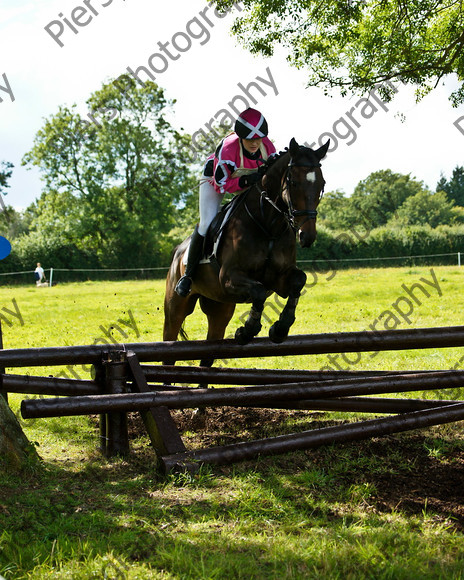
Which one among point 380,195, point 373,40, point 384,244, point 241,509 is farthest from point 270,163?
point 380,195

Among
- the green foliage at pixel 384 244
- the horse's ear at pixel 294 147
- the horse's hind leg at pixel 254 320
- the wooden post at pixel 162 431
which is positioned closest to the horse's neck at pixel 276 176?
the horse's ear at pixel 294 147

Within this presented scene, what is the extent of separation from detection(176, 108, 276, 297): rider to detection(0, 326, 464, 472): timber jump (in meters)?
1.31

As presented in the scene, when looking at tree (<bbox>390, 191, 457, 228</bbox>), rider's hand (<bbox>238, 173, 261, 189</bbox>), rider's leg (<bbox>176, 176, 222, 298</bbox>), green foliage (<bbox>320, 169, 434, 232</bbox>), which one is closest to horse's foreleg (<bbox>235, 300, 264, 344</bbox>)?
rider's hand (<bbox>238, 173, 261, 189</bbox>)

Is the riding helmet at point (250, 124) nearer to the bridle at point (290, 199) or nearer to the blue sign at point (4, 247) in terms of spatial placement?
the bridle at point (290, 199)

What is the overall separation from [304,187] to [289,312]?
96cm

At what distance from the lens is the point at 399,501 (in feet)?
10.6

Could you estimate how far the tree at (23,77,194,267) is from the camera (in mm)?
39469

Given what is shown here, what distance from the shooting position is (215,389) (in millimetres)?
Answer: 3840

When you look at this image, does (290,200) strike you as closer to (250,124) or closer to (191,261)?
(250,124)

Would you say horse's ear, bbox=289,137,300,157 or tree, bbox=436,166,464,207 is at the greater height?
tree, bbox=436,166,464,207

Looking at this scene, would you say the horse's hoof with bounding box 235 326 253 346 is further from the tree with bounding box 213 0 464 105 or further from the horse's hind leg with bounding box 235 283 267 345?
the tree with bounding box 213 0 464 105

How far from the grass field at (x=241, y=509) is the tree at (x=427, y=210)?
2575 inches

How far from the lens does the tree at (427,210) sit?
221 feet

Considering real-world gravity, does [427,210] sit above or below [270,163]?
above
